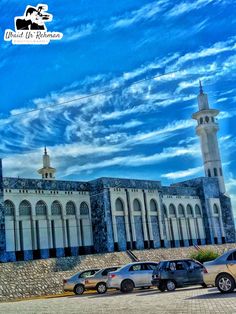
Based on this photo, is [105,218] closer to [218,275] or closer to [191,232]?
[191,232]

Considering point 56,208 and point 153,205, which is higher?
point 153,205

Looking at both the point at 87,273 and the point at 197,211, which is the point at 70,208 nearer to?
the point at 197,211

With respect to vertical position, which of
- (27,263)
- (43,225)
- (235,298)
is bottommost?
(235,298)

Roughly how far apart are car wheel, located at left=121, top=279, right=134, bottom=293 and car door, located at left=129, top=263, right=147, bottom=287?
0.16 metres

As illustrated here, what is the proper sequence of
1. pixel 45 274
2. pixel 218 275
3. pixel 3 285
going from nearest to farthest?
pixel 218 275
pixel 3 285
pixel 45 274

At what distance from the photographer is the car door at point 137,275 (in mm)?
19066

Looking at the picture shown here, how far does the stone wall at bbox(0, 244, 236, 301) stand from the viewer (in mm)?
24500

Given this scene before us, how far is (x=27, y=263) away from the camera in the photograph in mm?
28328

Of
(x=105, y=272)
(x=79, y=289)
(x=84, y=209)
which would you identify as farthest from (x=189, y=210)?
(x=105, y=272)

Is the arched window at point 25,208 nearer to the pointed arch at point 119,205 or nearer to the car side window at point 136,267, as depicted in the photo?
the pointed arch at point 119,205

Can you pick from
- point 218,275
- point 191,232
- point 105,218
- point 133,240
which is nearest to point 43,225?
point 105,218

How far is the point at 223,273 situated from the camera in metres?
14.1

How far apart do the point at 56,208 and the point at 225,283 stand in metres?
25.6

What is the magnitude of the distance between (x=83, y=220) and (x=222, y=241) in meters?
17.7
